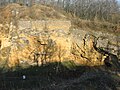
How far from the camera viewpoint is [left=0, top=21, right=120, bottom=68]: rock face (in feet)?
99.9

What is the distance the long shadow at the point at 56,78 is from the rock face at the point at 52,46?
A: 3.41ft

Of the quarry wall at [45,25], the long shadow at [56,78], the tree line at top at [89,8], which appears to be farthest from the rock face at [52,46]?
the tree line at top at [89,8]

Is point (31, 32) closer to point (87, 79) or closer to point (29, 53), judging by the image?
point (29, 53)

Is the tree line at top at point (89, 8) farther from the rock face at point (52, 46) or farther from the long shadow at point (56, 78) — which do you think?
the long shadow at point (56, 78)

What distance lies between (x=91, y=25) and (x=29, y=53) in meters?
8.83

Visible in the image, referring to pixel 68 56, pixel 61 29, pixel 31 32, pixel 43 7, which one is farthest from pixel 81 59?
pixel 43 7

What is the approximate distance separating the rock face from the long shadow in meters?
1.04

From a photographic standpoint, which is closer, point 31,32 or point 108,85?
point 108,85

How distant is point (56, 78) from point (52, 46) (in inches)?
175

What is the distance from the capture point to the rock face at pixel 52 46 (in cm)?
3045

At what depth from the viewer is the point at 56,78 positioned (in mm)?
28422

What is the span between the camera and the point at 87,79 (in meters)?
26.5

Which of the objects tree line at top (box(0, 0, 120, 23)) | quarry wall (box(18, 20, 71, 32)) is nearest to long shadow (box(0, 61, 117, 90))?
quarry wall (box(18, 20, 71, 32))

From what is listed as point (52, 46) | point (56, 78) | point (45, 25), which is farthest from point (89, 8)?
point (56, 78)
